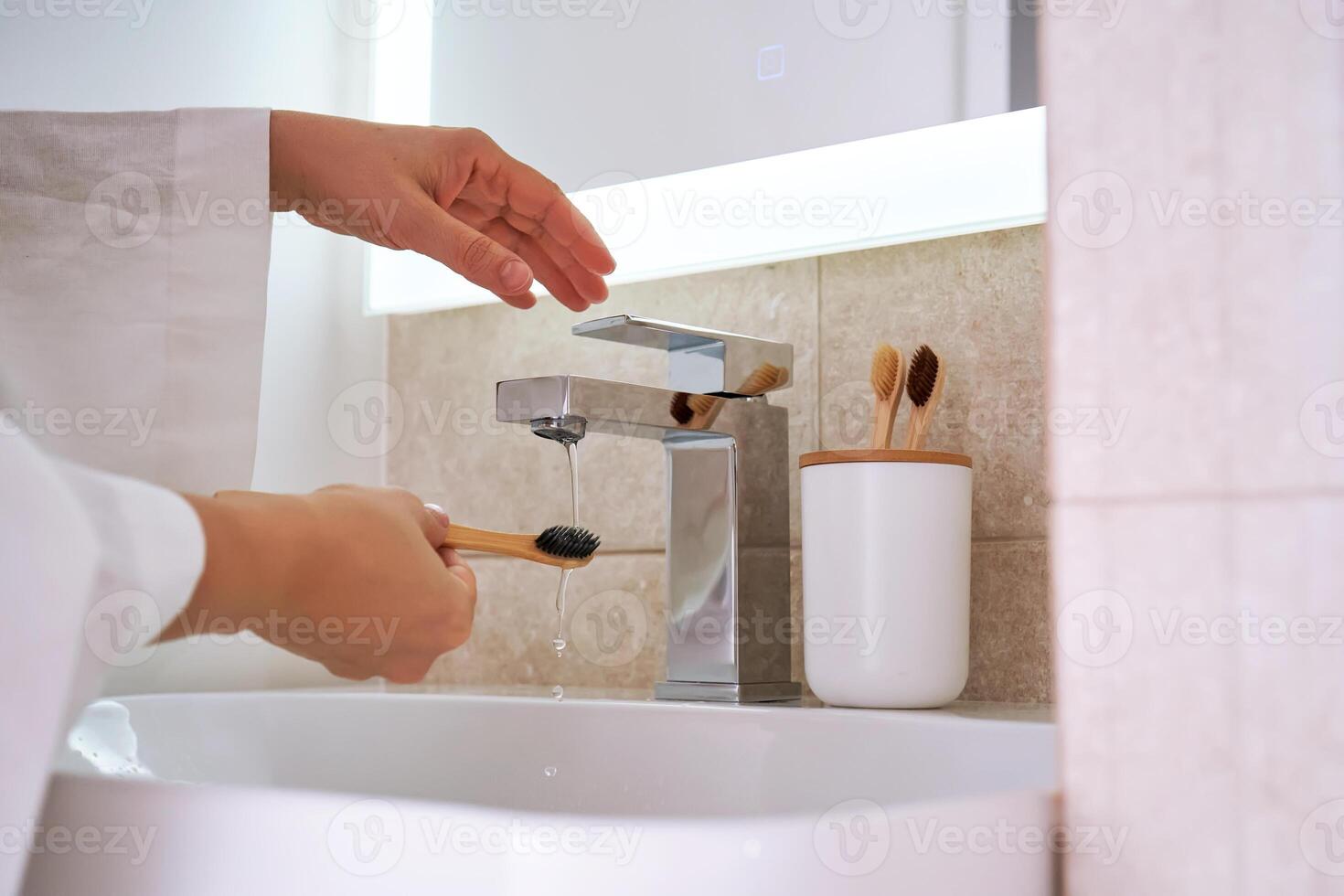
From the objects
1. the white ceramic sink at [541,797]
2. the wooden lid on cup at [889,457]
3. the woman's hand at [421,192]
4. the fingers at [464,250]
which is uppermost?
the woman's hand at [421,192]

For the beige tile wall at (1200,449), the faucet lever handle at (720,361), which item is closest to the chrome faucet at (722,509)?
the faucet lever handle at (720,361)

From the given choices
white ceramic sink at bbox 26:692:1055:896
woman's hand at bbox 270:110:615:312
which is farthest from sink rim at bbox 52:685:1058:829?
woman's hand at bbox 270:110:615:312

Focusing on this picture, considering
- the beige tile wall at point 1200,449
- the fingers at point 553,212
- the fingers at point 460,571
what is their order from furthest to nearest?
the fingers at point 553,212
the fingers at point 460,571
the beige tile wall at point 1200,449

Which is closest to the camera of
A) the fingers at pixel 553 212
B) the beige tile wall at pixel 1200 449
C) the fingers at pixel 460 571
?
the beige tile wall at pixel 1200 449

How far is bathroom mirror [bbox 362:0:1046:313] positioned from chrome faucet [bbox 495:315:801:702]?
0.12 m

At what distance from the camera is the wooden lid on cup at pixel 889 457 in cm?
55

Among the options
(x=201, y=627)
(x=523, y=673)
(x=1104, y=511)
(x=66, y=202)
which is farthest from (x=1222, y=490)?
(x=523, y=673)

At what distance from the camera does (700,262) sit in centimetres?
76

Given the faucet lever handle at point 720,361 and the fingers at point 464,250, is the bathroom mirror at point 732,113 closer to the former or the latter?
the faucet lever handle at point 720,361

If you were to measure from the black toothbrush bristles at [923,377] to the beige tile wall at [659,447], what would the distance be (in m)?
Answer: 0.07

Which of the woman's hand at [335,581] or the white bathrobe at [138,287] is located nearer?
the woman's hand at [335,581]

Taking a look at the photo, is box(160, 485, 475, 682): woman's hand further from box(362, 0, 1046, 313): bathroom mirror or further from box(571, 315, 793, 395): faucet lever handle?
box(362, 0, 1046, 313): bathroom mirror

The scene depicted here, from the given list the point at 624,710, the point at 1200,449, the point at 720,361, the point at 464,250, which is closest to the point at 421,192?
the point at 464,250

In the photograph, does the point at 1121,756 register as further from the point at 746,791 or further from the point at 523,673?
the point at 523,673
